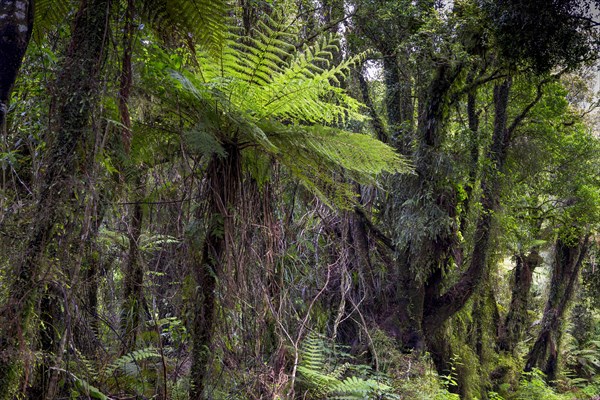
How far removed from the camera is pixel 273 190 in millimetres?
2838

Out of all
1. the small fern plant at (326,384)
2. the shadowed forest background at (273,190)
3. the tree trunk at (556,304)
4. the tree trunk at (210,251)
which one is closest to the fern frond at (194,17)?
the shadowed forest background at (273,190)

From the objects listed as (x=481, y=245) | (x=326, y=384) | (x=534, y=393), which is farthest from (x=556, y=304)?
(x=326, y=384)

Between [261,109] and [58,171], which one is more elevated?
[261,109]

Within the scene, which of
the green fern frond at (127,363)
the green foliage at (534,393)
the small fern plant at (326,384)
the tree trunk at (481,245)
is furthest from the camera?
the green foliage at (534,393)

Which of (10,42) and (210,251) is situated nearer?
(10,42)

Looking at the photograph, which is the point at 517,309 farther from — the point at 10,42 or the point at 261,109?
the point at 10,42

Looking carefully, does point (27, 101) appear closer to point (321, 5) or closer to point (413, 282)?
point (321, 5)

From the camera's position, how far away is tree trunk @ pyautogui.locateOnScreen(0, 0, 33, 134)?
58.4 inches

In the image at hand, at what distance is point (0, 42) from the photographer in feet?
4.88

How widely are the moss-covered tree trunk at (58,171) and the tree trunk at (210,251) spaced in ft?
2.75

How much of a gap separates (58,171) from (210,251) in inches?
39.3

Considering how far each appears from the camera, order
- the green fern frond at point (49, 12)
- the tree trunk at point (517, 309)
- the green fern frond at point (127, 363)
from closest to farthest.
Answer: the green fern frond at point (49, 12), the green fern frond at point (127, 363), the tree trunk at point (517, 309)

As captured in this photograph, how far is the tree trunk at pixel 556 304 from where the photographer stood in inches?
525

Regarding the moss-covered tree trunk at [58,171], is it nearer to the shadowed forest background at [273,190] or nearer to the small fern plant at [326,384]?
the shadowed forest background at [273,190]
